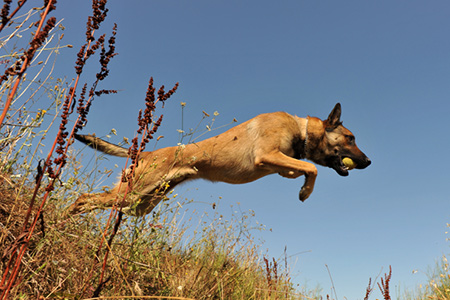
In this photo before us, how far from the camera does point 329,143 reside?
676cm

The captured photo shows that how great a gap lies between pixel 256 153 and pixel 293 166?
27.7 inches

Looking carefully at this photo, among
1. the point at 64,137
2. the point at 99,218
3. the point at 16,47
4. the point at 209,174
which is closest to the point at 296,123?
the point at 209,174

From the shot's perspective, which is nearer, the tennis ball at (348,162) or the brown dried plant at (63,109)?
the brown dried plant at (63,109)

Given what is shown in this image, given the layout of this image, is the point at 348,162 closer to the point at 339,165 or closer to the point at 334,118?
the point at 339,165

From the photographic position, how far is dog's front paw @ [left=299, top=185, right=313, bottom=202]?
18.4 feet

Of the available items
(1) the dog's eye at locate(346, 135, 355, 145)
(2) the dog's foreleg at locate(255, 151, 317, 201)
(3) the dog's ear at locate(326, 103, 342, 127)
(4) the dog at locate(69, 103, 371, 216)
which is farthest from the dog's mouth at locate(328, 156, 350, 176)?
(2) the dog's foreleg at locate(255, 151, 317, 201)

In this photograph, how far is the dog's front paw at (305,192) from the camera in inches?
221

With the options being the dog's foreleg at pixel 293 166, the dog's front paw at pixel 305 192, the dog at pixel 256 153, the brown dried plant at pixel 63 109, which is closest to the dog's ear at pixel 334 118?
the dog at pixel 256 153

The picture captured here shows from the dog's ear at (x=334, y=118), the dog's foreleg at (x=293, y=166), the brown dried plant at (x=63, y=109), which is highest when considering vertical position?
the dog's ear at (x=334, y=118)

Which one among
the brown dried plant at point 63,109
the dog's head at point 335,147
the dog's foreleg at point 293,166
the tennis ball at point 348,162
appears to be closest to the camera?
the brown dried plant at point 63,109

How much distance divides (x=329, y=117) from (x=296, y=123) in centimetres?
77

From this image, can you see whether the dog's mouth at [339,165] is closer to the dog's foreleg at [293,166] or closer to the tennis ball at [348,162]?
the tennis ball at [348,162]

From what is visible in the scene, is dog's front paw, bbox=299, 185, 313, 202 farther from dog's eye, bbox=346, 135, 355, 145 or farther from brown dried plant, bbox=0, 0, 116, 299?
brown dried plant, bbox=0, 0, 116, 299

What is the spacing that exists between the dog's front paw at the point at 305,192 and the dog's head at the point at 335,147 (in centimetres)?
125
